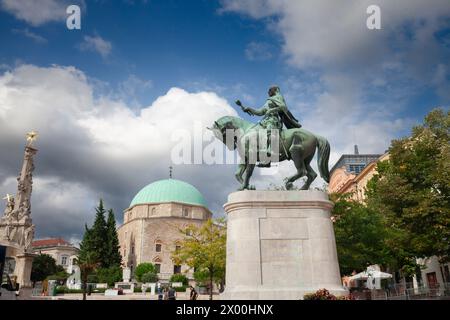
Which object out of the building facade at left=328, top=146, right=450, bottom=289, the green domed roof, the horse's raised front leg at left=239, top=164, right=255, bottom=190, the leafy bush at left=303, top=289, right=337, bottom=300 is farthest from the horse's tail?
the green domed roof

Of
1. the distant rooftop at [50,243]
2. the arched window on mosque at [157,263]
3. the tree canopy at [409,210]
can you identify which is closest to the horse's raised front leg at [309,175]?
the tree canopy at [409,210]

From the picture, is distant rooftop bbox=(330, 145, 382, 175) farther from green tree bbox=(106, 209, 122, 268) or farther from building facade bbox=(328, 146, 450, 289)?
green tree bbox=(106, 209, 122, 268)

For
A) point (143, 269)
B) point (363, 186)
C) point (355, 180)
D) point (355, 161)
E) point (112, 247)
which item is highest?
→ point (355, 161)

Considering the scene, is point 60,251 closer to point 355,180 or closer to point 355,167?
point 355,167

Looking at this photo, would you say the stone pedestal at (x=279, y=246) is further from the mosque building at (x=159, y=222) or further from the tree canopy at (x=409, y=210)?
the mosque building at (x=159, y=222)

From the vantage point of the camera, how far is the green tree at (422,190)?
21125 mm

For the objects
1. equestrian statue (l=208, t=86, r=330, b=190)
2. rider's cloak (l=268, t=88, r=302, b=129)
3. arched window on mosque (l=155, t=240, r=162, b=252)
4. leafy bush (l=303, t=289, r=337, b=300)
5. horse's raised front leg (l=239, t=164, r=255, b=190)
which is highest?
arched window on mosque (l=155, t=240, r=162, b=252)

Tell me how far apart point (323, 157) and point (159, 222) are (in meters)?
68.5

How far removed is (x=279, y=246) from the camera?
40.9 ft

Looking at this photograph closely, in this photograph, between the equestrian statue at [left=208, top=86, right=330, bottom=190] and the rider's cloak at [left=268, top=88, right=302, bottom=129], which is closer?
the equestrian statue at [left=208, top=86, right=330, bottom=190]

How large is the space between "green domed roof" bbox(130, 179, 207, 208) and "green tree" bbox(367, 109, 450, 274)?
201 feet

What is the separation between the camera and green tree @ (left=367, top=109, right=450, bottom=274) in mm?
21125

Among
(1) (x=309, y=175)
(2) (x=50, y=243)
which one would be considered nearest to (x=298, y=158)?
(1) (x=309, y=175)
